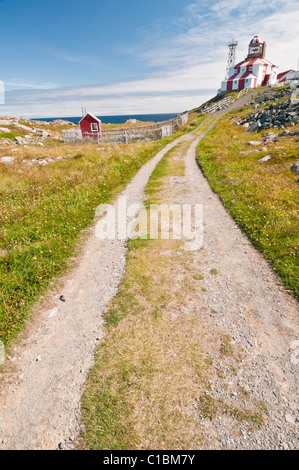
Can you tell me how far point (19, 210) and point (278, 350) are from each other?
11.0 meters

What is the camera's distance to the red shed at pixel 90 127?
131ft

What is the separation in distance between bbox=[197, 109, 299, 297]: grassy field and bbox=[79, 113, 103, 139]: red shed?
24581 millimetres

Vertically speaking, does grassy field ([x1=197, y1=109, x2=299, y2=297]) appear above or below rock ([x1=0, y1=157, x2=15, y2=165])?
below

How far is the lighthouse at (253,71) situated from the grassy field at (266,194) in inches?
2944

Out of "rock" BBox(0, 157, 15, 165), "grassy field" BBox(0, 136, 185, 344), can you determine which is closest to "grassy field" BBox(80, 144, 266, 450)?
"grassy field" BBox(0, 136, 185, 344)

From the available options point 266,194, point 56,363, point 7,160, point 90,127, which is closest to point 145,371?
point 56,363

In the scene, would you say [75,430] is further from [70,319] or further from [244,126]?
[244,126]
